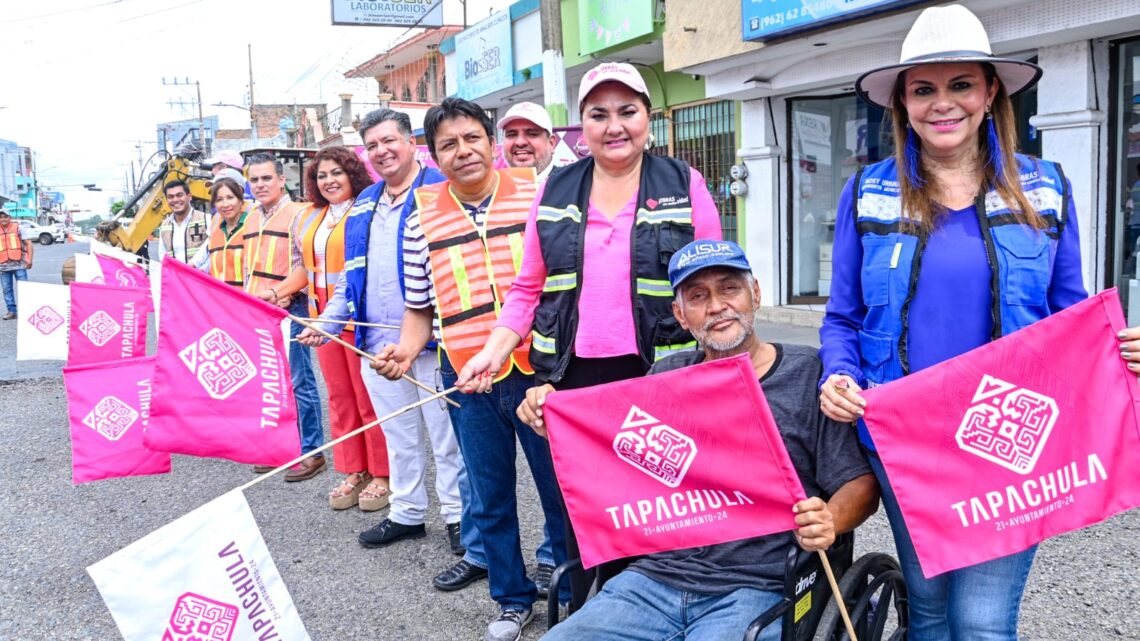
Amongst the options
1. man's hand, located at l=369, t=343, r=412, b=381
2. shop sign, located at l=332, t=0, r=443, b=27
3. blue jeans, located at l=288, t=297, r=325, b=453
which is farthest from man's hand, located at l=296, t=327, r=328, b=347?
shop sign, located at l=332, t=0, r=443, b=27

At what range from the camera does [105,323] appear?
639cm

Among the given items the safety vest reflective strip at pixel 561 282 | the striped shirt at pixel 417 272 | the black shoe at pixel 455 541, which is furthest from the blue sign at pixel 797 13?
the safety vest reflective strip at pixel 561 282

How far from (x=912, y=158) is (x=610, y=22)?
34.4ft

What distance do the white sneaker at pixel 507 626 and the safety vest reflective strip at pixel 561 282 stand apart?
140 centimetres

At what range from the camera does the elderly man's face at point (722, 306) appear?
246cm

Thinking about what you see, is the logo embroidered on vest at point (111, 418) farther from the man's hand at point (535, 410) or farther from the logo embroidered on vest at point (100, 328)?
the man's hand at point (535, 410)

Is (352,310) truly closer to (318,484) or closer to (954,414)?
(318,484)

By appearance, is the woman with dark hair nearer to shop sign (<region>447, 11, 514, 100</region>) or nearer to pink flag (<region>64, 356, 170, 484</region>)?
pink flag (<region>64, 356, 170, 484</region>)

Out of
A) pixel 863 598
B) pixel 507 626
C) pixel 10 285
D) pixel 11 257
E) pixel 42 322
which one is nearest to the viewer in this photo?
pixel 863 598

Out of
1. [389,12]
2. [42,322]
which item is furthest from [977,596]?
[389,12]

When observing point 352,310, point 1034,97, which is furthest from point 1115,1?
point 352,310

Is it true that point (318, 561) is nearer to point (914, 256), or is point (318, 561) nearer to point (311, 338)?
point (311, 338)

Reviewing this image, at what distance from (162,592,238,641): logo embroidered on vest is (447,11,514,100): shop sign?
43.2 feet

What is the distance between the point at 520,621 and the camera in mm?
3498
